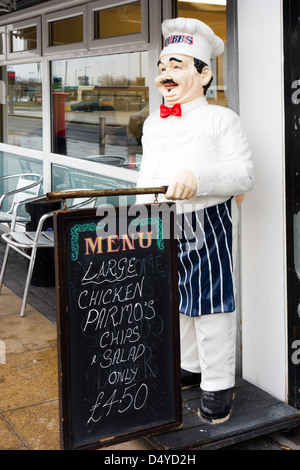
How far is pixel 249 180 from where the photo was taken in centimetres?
336

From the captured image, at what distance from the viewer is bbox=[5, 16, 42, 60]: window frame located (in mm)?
7133

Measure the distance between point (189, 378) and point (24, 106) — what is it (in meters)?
5.10

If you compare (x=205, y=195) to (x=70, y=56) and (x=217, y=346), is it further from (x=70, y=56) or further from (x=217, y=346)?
(x=70, y=56)

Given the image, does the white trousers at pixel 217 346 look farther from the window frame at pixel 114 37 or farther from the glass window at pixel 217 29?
the window frame at pixel 114 37

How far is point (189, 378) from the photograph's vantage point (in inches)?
153

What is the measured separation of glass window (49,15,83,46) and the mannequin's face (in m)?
2.93

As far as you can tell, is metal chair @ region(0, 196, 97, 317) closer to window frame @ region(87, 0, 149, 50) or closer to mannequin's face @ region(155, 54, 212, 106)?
window frame @ region(87, 0, 149, 50)

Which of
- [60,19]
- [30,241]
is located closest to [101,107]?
[60,19]

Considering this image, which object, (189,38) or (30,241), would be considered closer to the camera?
(189,38)

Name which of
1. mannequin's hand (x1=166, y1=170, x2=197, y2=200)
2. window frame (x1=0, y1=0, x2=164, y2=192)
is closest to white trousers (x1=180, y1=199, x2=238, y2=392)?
mannequin's hand (x1=166, y1=170, x2=197, y2=200)

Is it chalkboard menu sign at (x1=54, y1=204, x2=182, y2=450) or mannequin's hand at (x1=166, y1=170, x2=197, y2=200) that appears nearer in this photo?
chalkboard menu sign at (x1=54, y1=204, x2=182, y2=450)

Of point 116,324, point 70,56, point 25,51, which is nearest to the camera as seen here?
point 116,324

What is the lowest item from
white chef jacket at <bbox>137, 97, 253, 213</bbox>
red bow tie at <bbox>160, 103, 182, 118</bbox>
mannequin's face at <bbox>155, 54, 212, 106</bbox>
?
white chef jacket at <bbox>137, 97, 253, 213</bbox>
